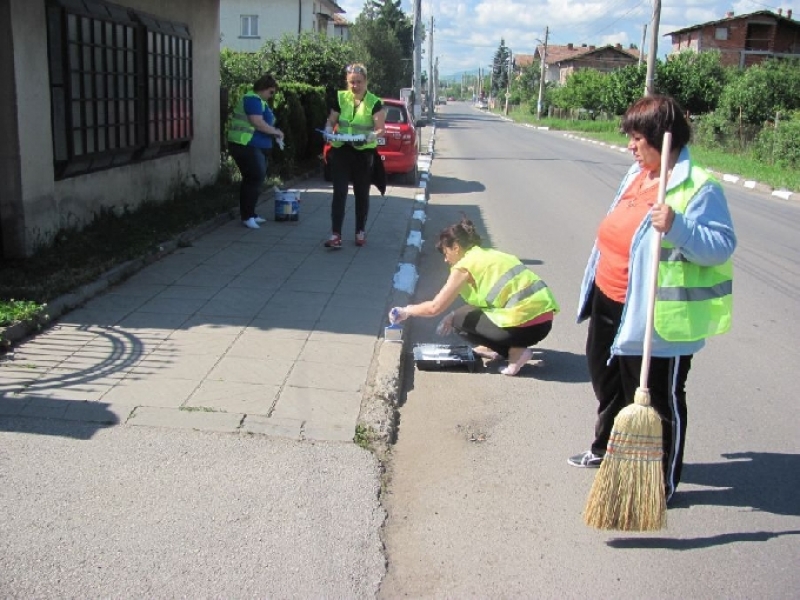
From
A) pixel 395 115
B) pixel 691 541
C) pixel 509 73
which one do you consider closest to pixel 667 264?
pixel 691 541

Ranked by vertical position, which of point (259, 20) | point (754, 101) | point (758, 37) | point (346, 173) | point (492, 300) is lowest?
point (492, 300)

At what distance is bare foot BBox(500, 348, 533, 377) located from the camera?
5.78 metres

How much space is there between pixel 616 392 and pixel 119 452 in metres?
2.46

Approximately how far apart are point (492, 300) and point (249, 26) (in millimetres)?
45899

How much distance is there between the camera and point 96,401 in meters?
4.78

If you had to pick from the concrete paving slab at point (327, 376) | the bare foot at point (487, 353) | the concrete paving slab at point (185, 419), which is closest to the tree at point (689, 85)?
the bare foot at point (487, 353)

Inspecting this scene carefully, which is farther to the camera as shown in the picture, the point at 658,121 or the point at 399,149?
the point at 399,149

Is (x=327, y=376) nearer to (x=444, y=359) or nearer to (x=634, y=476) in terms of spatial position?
(x=444, y=359)

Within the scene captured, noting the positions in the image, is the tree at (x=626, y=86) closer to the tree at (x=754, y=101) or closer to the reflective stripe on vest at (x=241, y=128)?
the tree at (x=754, y=101)

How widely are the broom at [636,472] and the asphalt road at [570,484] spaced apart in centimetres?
17

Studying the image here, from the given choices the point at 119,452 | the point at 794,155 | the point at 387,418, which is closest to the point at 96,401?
the point at 119,452

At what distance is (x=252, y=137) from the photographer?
32.6 feet

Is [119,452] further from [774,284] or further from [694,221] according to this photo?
[774,284]

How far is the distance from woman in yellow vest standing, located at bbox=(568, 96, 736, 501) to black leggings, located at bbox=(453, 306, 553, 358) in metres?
1.72
